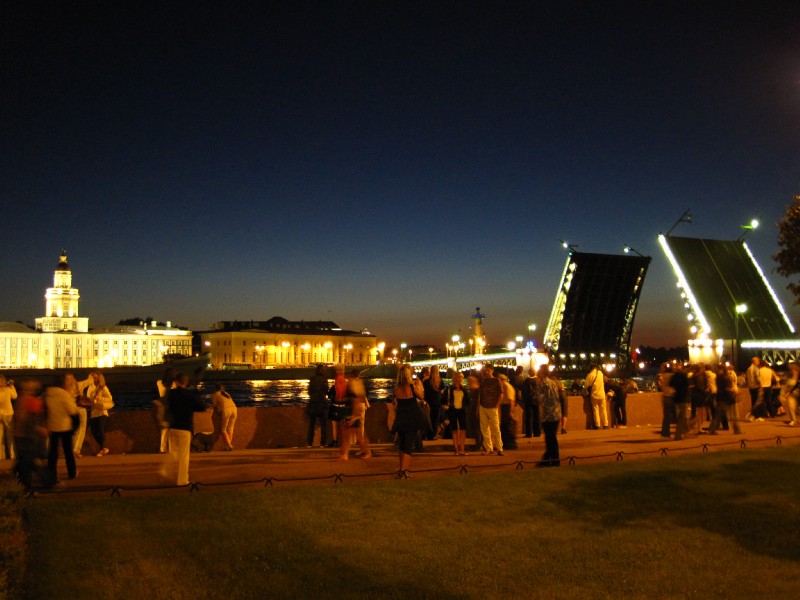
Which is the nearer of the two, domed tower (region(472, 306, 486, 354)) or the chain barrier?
the chain barrier

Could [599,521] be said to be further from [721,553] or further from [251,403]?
[251,403]

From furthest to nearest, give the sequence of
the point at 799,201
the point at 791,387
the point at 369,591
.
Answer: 1. the point at 791,387
2. the point at 799,201
3. the point at 369,591

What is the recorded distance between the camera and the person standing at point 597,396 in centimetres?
1578

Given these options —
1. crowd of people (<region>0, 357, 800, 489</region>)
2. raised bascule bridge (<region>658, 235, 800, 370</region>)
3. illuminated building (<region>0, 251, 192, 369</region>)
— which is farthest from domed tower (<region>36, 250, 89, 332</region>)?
crowd of people (<region>0, 357, 800, 489</region>)

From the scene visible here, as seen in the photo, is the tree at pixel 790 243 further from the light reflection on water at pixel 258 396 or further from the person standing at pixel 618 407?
the light reflection on water at pixel 258 396

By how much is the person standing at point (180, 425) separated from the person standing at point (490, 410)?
15.0 feet

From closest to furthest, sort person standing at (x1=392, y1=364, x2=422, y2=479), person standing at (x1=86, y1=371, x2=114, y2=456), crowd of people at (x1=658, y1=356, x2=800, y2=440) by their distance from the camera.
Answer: person standing at (x1=392, y1=364, x2=422, y2=479) → person standing at (x1=86, y1=371, x2=114, y2=456) → crowd of people at (x1=658, y1=356, x2=800, y2=440)

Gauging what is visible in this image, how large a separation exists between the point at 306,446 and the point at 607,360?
167ft

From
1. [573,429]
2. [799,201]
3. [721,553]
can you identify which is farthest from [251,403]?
[721,553]

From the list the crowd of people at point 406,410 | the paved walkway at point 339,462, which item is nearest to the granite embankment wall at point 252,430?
the crowd of people at point 406,410

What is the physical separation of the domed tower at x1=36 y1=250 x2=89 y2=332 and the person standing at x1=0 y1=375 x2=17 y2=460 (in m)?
139

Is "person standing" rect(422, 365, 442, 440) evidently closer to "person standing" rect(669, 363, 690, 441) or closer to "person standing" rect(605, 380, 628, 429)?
"person standing" rect(669, 363, 690, 441)

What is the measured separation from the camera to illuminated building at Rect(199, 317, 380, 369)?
132m

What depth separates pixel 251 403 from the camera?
58656mm
